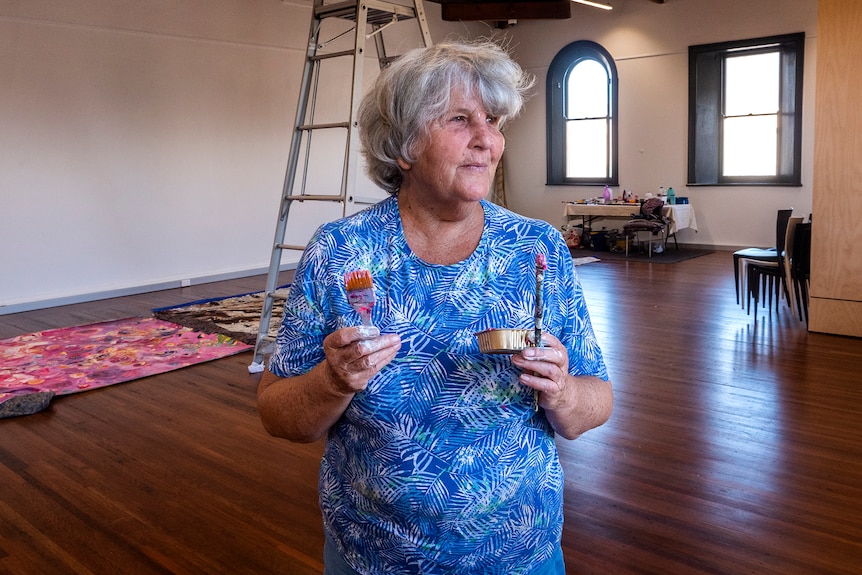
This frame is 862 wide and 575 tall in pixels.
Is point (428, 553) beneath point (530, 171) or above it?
beneath

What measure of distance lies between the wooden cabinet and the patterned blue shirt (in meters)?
4.69

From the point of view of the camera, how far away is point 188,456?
3580 mm

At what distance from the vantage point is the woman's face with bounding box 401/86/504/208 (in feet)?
4.49

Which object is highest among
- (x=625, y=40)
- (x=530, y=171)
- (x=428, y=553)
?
(x=625, y=40)

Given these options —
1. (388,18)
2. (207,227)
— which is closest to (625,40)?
(207,227)

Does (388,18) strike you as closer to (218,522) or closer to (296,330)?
(218,522)

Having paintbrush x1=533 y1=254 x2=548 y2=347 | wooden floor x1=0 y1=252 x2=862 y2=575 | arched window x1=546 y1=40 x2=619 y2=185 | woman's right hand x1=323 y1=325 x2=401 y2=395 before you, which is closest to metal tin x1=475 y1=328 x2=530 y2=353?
paintbrush x1=533 y1=254 x2=548 y2=347

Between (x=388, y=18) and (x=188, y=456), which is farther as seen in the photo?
(x=388, y=18)

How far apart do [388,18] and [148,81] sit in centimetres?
449

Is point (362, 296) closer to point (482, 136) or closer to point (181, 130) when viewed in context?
point (482, 136)

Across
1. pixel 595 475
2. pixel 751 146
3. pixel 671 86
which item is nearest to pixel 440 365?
pixel 595 475

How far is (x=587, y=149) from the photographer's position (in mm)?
11672

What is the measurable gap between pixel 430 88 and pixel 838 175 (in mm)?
4832

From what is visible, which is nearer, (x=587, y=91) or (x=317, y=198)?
(x=317, y=198)
